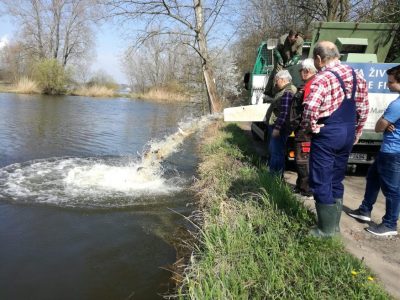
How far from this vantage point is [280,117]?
5754mm

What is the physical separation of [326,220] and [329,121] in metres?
1.06

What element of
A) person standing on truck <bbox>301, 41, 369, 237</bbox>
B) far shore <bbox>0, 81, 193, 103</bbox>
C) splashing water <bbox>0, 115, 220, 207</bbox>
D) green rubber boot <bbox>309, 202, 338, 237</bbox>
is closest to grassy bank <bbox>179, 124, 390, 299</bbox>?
green rubber boot <bbox>309, 202, 338, 237</bbox>

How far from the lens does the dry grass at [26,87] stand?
40.4m

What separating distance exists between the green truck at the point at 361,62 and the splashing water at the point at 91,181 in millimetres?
2422

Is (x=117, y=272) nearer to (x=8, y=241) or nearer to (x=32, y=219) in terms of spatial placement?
(x=8, y=241)

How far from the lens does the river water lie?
457 cm

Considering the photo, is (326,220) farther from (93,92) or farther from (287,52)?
(93,92)

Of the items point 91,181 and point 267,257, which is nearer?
point 267,257

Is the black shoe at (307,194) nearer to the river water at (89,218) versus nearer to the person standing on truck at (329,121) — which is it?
the person standing on truck at (329,121)

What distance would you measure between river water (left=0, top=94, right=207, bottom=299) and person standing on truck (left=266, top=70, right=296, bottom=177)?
176 centimetres

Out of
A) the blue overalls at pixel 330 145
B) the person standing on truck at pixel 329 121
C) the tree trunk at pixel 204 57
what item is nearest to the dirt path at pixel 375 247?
the person standing on truck at pixel 329 121

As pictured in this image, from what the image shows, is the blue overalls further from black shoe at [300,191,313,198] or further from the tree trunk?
the tree trunk

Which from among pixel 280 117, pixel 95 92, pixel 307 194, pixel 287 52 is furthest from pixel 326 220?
pixel 95 92

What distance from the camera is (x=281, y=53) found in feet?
31.1
